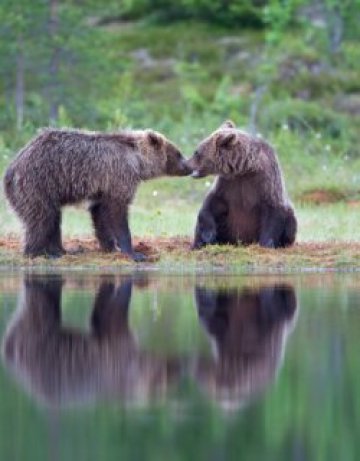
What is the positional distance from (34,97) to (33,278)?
2085 centimetres

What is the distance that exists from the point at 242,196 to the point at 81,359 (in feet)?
21.6

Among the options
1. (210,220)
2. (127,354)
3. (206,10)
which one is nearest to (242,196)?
(210,220)

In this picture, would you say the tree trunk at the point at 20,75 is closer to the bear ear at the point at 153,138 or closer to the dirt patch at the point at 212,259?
the bear ear at the point at 153,138

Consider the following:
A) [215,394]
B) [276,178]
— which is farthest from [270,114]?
[215,394]

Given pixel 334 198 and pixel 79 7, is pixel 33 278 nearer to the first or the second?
pixel 334 198

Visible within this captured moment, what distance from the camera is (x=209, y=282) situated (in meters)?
14.0

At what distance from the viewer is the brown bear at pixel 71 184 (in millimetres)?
15125

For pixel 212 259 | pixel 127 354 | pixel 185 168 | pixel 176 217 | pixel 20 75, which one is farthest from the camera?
pixel 20 75

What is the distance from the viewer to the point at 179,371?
936 centimetres

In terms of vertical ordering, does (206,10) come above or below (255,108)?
above

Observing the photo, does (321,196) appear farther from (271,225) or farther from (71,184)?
(71,184)

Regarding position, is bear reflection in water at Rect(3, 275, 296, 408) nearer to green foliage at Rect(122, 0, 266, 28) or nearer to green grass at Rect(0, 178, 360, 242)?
green grass at Rect(0, 178, 360, 242)

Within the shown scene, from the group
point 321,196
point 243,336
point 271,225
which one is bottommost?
point 321,196

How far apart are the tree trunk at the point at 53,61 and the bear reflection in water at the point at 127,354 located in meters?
21.1
